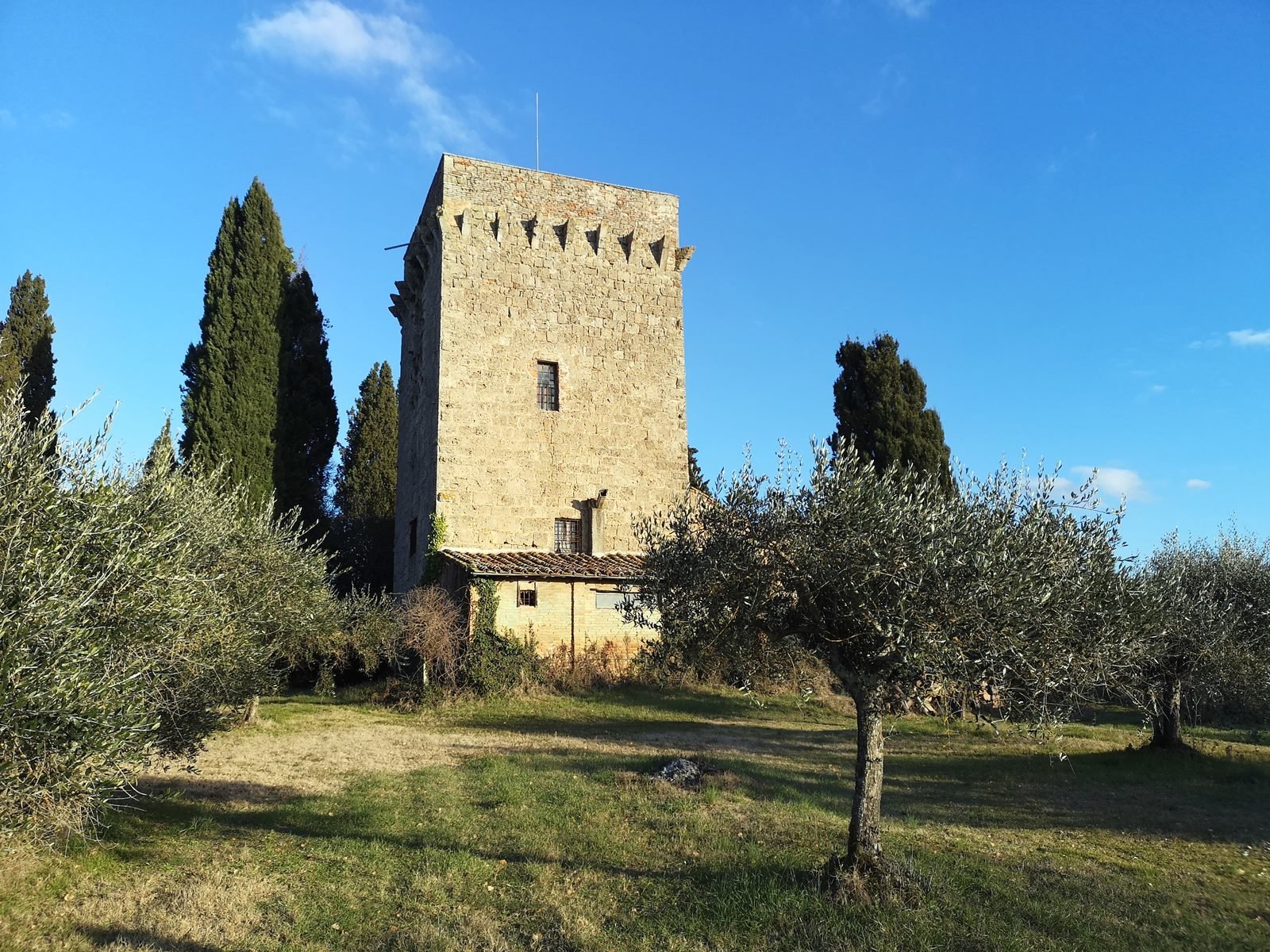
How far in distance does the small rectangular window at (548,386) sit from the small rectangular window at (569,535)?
3.85m

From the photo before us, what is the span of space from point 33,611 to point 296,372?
27785 millimetres

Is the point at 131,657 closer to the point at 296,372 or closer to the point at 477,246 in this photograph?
the point at 477,246

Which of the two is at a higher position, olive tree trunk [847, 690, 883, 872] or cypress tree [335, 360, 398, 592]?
cypress tree [335, 360, 398, 592]

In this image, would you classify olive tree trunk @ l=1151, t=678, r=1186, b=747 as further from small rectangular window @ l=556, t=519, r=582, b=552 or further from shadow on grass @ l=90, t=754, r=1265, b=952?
small rectangular window @ l=556, t=519, r=582, b=552

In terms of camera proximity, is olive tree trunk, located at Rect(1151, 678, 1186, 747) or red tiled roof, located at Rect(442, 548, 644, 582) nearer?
olive tree trunk, located at Rect(1151, 678, 1186, 747)

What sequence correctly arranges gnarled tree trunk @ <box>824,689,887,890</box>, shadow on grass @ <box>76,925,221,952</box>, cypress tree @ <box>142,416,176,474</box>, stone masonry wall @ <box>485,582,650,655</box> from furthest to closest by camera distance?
stone masonry wall @ <box>485,582,650,655</box>, cypress tree @ <box>142,416,176,474</box>, gnarled tree trunk @ <box>824,689,887,890</box>, shadow on grass @ <box>76,925,221,952</box>

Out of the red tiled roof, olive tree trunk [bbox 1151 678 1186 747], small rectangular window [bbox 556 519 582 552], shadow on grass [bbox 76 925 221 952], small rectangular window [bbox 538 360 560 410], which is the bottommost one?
shadow on grass [bbox 76 925 221 952]

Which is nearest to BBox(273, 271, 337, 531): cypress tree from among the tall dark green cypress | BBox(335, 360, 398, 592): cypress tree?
the tall dark green cypress

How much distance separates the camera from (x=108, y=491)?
28.2 ft

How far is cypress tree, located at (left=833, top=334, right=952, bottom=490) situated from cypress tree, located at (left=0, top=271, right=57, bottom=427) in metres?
30.3

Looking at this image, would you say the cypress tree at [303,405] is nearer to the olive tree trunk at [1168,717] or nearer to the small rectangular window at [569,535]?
the small rectangular window at [569,535]

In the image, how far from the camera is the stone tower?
2592 centimetres

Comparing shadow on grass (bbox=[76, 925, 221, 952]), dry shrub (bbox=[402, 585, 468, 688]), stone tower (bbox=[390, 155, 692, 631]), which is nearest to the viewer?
shadow on grass (bbox=[76, 925, 221, 952])

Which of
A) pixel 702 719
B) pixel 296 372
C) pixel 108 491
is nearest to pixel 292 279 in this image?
pixel 296 372
